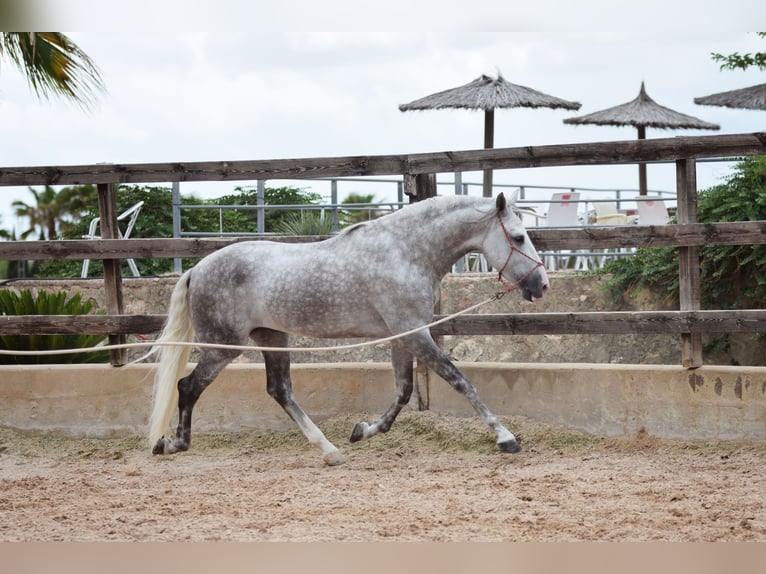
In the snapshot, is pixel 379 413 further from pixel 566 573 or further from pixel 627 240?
pixel 566 573

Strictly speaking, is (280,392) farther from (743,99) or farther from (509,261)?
(743,99)

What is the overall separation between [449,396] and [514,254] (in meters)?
1.29

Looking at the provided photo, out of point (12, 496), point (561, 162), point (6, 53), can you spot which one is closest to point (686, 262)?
point (561, 162)

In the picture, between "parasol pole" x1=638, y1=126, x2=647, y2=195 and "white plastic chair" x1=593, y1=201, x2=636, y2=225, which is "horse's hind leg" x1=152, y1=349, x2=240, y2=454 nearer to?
"white plastic chair" x1=593, y1=201, x2=636, y2=225

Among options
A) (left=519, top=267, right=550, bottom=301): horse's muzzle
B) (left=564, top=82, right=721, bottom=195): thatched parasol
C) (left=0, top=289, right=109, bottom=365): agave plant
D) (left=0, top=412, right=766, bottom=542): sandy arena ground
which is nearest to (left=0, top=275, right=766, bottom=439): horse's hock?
Result: (left=0, top=412, right=766, bottom=542): sandy arena ground

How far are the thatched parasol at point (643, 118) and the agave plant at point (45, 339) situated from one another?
1067 centimetres

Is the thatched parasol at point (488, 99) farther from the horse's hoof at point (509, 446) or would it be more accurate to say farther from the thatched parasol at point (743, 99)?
the horse's hoof at point (509, 446)

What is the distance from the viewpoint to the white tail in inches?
200

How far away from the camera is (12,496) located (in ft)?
14.2

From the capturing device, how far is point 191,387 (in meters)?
5.10

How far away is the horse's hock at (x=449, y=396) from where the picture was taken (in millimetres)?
5027

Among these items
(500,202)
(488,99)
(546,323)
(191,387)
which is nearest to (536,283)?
(500,202)

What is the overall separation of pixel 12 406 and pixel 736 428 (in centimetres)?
462

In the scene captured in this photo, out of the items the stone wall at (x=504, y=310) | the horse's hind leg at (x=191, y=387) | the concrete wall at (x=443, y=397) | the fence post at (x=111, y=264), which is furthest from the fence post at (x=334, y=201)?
the horse's hind leg at (x=191, y=387)
